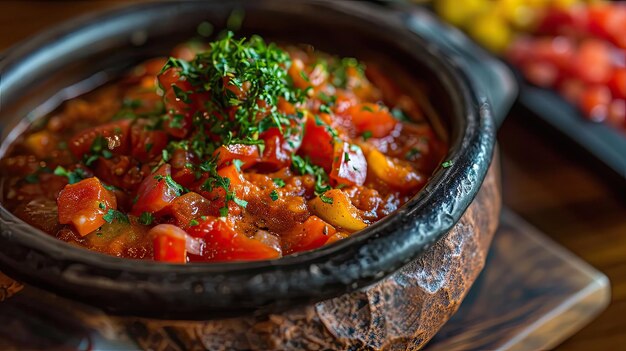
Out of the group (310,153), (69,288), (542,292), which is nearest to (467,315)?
(542,292)

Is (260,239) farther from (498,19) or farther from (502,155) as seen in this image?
A: (498,19)

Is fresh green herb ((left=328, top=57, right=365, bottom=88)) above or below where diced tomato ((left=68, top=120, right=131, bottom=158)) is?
below

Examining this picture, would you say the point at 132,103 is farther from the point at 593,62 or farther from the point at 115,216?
the point at 593,62

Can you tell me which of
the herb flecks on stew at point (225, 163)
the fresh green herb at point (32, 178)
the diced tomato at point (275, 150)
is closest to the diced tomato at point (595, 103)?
the herb flecks on stew at point (225, 163)

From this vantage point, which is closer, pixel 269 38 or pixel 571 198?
pixel 269 38

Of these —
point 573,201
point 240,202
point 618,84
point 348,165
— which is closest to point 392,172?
point 348,165

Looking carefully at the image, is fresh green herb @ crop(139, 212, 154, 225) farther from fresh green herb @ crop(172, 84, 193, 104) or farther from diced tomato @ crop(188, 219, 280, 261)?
fresh green herb @ crop(172, 84, 193, 104)

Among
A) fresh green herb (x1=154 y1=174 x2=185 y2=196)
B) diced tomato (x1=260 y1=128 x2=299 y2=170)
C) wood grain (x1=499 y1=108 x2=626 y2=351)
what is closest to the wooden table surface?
wood grain (x1=499 y1=108 x2=626 y2=351)
